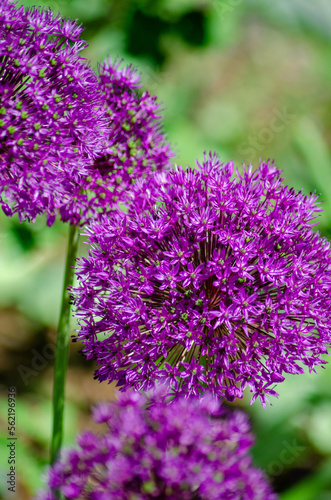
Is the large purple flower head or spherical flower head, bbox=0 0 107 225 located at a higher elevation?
spherical flower head, bbox=0 0 107 225

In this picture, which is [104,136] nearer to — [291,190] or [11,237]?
[291,190]

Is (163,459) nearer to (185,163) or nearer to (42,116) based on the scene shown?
(42,116)

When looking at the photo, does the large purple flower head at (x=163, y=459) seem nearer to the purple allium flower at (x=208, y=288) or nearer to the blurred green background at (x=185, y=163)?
the purple allium flower at (x=208, y=288)

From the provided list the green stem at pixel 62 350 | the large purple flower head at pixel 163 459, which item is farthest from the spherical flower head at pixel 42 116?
the large purple flower head at pixel 163 459

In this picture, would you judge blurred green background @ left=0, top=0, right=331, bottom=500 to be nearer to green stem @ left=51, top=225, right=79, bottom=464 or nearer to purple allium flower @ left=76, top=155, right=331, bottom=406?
green stem @ left=51, top=225, right=79, bottom=464

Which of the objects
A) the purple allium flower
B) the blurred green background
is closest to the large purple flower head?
the purple allium flower

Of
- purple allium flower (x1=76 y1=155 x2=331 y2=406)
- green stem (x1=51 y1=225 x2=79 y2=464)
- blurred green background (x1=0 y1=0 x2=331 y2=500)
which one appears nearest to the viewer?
purple allium flower (x1=76 y1=155 x2=331 y2=406)

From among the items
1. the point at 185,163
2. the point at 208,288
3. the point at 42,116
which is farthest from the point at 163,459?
the point at 185,163
